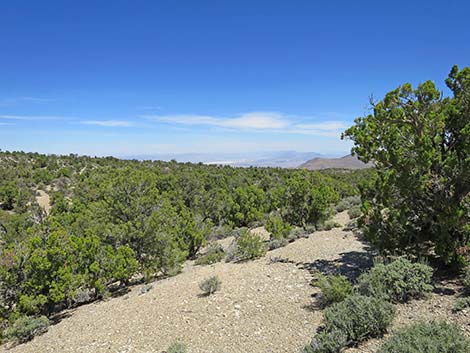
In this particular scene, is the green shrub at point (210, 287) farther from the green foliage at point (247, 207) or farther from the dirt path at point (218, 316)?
the green foliage at point (247, 207)

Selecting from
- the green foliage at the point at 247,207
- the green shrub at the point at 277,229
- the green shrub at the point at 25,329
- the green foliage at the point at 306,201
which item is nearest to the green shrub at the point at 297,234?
the green shrub at the point at 277,229

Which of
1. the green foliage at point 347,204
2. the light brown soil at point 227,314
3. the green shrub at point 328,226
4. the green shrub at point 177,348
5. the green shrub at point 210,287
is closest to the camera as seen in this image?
the green shrub at point 177,348

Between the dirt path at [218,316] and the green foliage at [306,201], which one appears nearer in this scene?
the dirt path at [218,316]

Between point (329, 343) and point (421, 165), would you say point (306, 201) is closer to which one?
point (421, 165)

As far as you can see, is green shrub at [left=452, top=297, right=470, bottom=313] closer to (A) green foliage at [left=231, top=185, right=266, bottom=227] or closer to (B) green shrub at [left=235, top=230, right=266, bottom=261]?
(B) green shrub at [left=235, top=230, right=266, bottom=261]

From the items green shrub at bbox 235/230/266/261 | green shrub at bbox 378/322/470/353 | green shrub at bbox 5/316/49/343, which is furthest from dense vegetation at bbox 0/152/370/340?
green shrub at bbox 378/322/470/353

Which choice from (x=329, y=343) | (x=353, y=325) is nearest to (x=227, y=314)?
(x=329, y=343)

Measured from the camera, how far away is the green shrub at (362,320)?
585 cm

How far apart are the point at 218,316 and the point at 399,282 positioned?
4.36 meters

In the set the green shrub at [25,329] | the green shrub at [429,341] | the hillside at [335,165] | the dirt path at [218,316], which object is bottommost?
the green shrub at [25,329]

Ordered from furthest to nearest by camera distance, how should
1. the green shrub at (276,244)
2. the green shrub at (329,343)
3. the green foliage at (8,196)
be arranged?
1. the green foliage at (8,196)
2. the green shrub at (276,244)
3. the green shrub at (329,343)

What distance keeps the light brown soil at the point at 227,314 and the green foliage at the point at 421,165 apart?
1.71m

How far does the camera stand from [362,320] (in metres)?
5.88

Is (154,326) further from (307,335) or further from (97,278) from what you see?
(97,278)
